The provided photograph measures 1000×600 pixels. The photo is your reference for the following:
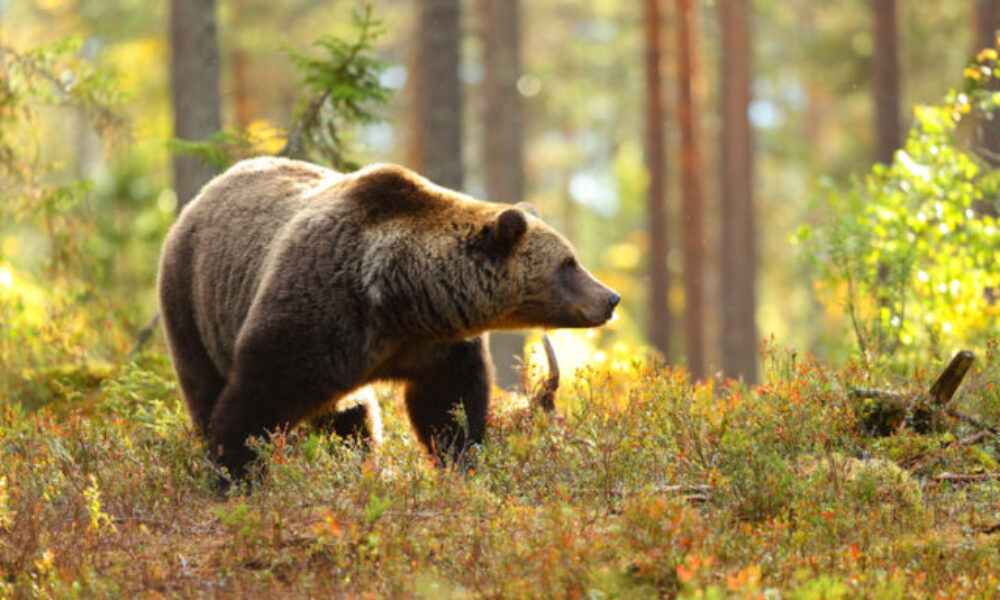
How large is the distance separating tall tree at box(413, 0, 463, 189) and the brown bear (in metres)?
6.77

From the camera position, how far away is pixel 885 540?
511 cm

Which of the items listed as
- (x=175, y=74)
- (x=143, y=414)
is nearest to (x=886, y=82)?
(x=175, y=74)

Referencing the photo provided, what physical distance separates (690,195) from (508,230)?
15.9 meters

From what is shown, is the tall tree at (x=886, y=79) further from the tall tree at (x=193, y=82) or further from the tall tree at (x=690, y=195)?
the tall tree at (x=193, y=82)

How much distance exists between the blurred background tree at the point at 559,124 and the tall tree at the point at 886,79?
49mm

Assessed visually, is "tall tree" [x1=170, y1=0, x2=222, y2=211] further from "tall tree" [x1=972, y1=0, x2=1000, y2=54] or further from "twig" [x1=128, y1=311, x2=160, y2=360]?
"tall tree" [x1=972, y1=0, x2=1000, y2=54]

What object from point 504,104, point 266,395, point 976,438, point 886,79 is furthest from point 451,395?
point 886,79

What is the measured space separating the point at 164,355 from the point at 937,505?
7273 mm

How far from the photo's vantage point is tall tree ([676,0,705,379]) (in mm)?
21859

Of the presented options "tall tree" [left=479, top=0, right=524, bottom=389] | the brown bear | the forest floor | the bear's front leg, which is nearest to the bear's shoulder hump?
the brown bear

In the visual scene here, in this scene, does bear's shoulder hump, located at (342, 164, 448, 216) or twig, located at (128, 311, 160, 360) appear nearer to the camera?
bear's shoulder hump, located at (342, 164, 448, 216)

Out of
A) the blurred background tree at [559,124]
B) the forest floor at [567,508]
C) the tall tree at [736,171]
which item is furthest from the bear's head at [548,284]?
the tall tree at [736,171]

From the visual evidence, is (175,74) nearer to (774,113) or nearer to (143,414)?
(143,414)

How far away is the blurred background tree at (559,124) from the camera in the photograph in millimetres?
11344
